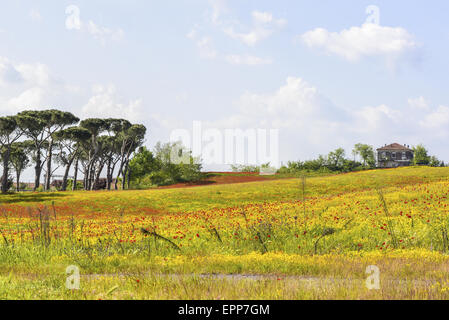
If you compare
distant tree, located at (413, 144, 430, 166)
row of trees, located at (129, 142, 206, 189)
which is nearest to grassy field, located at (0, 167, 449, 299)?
row of trees, located at (129, 142, 206, 189)

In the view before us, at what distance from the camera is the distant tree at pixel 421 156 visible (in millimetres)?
109625

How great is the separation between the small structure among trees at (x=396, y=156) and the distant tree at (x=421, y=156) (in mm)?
5669


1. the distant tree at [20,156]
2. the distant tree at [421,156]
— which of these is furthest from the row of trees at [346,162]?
the distant tree at [20,156]

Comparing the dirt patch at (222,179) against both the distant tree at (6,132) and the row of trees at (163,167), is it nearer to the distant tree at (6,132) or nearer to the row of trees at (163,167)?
the row of trees at (163,167)

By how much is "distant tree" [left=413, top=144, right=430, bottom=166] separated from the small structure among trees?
5.67 m

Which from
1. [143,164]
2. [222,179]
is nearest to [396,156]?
[222,179]

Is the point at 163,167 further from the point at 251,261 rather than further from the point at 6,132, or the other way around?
the point at 251,261

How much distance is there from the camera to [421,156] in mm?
110688

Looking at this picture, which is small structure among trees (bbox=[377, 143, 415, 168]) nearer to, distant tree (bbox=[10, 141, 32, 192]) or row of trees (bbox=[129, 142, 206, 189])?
row of trees (bbox=[129, 142, 206, 189])

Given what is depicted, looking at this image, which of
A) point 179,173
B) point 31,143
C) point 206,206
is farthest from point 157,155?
point 206,206

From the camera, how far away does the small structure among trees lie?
11719 cm

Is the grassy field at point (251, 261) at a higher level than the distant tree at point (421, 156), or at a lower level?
lower

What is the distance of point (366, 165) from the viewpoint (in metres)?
103
